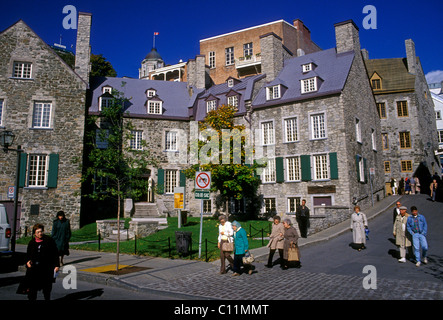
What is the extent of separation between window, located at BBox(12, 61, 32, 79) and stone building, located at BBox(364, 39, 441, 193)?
2991 centimetres

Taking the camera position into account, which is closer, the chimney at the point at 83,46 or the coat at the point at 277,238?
the coat at the point at 277,238

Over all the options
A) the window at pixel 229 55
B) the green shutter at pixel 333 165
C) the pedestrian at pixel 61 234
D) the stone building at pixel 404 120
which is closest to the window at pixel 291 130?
the green shutter at pixel 333 165

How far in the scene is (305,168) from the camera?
23.4 metres

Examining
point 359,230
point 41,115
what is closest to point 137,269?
point 359,230

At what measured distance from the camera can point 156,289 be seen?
782 cm

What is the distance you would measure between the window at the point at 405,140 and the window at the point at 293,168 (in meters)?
14.4

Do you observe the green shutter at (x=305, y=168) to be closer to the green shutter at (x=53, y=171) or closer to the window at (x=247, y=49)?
the green shutter at (x=53, y=171)

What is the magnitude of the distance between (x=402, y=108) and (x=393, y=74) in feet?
13.3

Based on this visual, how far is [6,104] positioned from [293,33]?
3330 cm

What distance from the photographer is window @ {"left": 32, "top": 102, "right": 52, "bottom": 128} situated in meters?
22.8

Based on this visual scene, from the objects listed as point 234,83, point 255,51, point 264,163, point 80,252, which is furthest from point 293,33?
point 80,252

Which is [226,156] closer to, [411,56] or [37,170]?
[37,170]

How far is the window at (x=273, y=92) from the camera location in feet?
85.0
